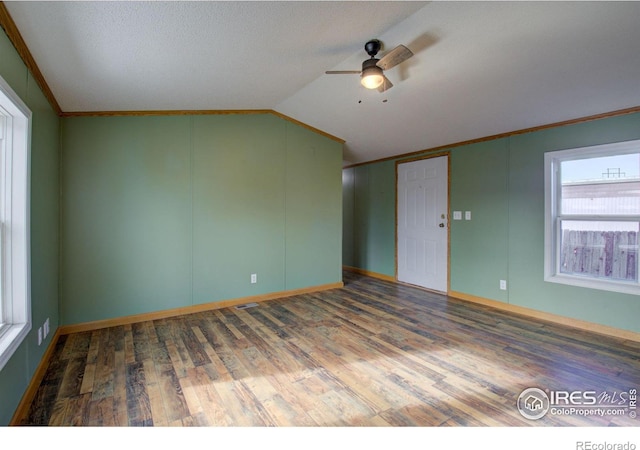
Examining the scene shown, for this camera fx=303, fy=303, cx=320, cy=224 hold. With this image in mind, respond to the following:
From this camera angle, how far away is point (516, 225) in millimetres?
3609

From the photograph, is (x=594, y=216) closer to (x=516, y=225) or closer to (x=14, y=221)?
(x=516, y=225)

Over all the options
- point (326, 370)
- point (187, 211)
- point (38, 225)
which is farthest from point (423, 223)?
point (38, 225)

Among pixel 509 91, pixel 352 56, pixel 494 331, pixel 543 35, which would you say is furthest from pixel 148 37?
pixel 494 331

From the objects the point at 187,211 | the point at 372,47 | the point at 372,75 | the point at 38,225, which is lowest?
the point at 38,225

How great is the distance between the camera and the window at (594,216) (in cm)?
289

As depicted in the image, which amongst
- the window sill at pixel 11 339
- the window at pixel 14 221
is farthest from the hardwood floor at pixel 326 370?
the window at pixel 14 221

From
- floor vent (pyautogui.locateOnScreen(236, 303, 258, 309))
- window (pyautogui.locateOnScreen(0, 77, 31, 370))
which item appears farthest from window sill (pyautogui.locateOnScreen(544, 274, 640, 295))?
window (pyautogui.locateOnScreen(0, 77, 31, 370))

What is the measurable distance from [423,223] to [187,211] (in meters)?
3.38

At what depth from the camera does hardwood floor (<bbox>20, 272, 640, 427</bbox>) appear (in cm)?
180

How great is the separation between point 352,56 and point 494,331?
297 cm

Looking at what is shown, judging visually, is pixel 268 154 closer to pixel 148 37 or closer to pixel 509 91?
pixel 148 37

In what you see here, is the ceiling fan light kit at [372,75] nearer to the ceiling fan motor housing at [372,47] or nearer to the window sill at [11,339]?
the ceiling fan motor housing at [372,47]

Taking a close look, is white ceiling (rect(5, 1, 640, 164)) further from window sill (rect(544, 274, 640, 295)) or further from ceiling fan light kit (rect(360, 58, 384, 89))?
window sill (rect(544, 274, 640, 295))

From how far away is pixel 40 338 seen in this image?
2322 mm
